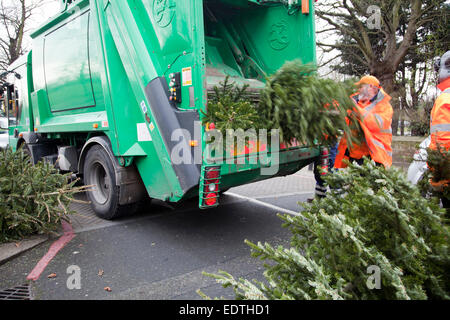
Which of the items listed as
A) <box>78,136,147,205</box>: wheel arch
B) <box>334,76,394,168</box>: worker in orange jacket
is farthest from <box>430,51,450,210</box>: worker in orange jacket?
<box>78,136,147,205</box>: wheel arch

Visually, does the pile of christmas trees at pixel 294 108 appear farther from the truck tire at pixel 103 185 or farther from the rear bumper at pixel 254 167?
the truck tire at pixel 103 185

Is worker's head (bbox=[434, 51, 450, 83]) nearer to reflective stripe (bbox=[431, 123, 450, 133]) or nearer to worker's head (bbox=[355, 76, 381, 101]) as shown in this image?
reflective stripe (bbox=[431, 123, 450, 133])

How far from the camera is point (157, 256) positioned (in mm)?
3102

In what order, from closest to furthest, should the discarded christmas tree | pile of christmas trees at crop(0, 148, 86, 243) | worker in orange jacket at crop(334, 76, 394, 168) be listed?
the discarded christmas tree → worker in orange jacket at crop(334, 76, 394, 168) → pile of christmas trees at crop(0, 148, 86, 243)

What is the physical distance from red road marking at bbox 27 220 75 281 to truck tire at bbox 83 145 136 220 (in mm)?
454

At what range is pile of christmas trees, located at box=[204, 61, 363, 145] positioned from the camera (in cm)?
260

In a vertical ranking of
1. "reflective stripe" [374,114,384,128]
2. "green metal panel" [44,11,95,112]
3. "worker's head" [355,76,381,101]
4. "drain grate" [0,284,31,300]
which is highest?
"green metal panel" [44,11,95,112]

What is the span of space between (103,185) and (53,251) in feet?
4.12

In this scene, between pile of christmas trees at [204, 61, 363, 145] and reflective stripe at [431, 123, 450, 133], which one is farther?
pile of christmas trees at [204, 61, 363, 145]

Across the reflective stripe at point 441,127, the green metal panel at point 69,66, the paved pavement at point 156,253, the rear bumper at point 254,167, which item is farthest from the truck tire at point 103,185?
the reflective stripe at point 441,127

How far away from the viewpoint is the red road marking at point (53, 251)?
110 inches

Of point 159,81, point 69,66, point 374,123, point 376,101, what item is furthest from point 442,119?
point 69,66
